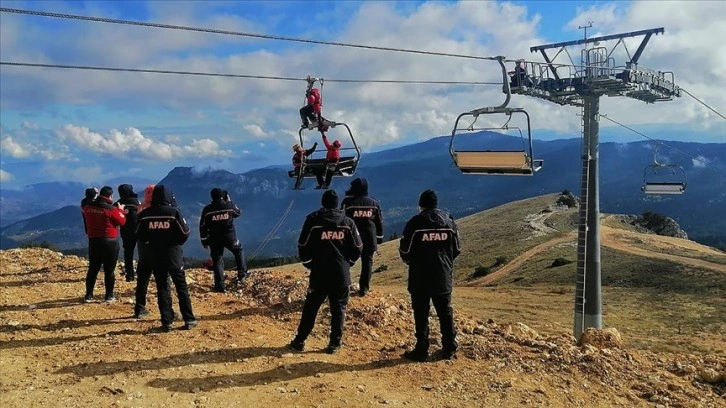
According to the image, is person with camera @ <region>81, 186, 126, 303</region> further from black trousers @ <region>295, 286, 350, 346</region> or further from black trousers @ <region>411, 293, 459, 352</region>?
black trousers @ <region>411, 293, 459, 352</region>

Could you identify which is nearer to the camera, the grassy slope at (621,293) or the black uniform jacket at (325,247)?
the black uniform jacket at (325,247)

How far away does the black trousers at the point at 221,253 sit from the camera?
13.2 metres

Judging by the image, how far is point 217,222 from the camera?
1312cm

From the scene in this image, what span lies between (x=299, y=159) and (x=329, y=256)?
4300mm

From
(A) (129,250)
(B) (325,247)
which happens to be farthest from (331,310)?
(A) (129,250)

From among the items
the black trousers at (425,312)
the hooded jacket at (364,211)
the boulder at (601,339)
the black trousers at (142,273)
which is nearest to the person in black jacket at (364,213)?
the hooded jacket at (364,211)

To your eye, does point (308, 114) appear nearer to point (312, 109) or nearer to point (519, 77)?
point (312, 109)

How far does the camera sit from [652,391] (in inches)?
357

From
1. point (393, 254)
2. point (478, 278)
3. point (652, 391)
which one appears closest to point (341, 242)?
point (652, 391)

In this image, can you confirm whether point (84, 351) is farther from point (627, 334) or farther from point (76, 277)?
point (627, 334)

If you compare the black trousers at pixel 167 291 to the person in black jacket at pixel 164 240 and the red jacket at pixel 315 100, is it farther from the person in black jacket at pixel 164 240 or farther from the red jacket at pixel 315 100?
the red jacket at pixel 315 100

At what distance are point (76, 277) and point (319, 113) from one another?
7816 millimetres

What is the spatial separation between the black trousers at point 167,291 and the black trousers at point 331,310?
2.15 m

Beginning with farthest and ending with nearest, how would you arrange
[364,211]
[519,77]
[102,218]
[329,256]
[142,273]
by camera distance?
[519,77] → [102,218] → [364,211] → [142,273] → [329,256]
